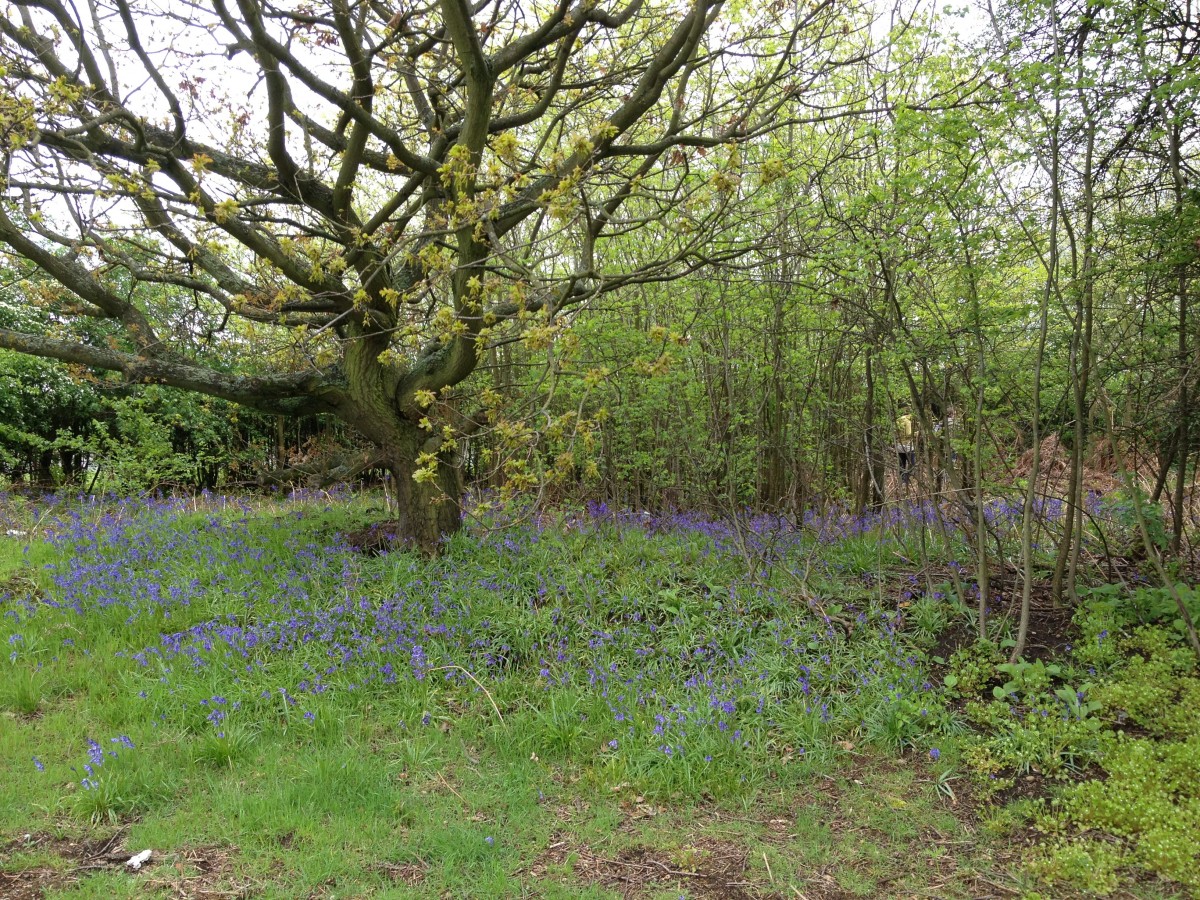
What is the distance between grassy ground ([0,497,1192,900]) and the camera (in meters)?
2.95

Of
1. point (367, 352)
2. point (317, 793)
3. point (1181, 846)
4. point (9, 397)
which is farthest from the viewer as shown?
point (9, 397)

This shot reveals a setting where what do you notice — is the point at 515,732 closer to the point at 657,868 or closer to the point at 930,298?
the point at 657,868

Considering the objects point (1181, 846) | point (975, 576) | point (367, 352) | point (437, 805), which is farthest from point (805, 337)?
point (437, 805)

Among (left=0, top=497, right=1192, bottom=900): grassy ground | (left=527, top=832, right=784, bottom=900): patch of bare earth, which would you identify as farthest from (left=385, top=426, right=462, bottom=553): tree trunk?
(left=527, top=832, right=784, bottom=900): patch of bare earth

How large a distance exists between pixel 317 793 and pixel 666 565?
3.02m

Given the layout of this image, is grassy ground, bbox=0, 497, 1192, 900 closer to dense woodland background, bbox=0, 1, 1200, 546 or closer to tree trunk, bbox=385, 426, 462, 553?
tree trunk, bbox=385, 426, 462, 553

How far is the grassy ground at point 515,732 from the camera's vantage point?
116 inches

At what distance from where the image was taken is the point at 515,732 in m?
3.85

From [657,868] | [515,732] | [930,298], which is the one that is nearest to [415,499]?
[515,732]

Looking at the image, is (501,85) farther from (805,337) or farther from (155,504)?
(155,504)

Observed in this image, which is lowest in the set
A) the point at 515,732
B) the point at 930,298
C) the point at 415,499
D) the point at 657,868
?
the point at 657,868

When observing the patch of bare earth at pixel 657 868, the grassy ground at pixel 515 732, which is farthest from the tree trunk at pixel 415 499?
the patch of bare earth at pixel 657 868

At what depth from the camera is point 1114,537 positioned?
213 inches

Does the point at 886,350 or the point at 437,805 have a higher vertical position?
the point at 886,350
